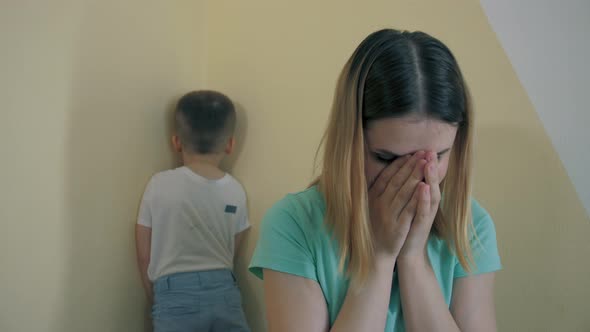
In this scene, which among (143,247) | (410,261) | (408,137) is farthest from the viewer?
(143,247)

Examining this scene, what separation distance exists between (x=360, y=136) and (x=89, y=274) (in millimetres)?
1028

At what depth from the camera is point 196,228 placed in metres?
1.87

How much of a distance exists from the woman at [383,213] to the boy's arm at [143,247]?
0.80 m

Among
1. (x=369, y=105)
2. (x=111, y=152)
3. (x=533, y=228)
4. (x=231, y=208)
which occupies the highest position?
(x=369, y=105)

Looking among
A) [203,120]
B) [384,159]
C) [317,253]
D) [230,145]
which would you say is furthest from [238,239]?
[384,159]

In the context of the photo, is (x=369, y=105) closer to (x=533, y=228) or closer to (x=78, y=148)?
(x=533, y=228)

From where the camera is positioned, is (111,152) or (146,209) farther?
(146,209)

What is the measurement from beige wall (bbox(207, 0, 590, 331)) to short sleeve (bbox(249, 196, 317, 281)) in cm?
70

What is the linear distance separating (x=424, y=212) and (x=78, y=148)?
3.35ft

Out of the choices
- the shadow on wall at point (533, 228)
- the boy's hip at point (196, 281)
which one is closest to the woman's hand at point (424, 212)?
the shadow on wall at point (533, 228)

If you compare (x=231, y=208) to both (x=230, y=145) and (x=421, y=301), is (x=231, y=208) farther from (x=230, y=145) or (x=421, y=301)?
(x=421, y=301)

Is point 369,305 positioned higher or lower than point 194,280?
higher

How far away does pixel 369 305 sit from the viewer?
1027 mm

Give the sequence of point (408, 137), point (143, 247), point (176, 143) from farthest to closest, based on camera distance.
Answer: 1. point (176, 143)
2. point (143, 247)
3. point (408, 137)
